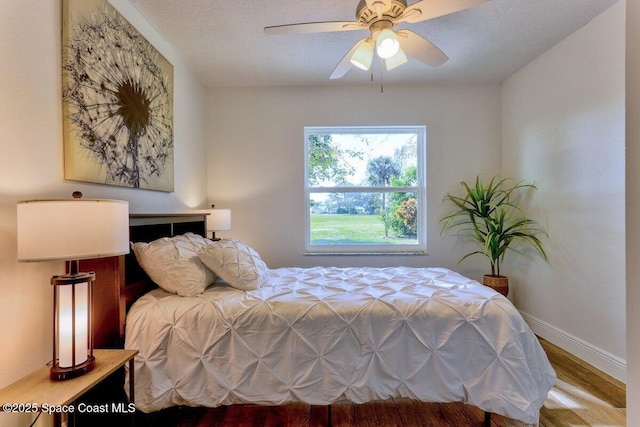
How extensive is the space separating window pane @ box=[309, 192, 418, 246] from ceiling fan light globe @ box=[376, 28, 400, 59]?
185cm

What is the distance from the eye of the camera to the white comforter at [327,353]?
1.45 metres

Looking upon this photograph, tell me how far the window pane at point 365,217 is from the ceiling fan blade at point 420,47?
161 cm

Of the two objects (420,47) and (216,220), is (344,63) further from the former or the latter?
(216,220)

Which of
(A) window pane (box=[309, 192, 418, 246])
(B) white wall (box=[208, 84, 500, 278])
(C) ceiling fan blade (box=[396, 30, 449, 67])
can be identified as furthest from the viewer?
(A) window pane (box=[309, 192, 418, 246])

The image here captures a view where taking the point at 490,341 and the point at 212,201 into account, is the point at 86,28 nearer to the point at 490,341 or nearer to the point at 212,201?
the point at 212,201

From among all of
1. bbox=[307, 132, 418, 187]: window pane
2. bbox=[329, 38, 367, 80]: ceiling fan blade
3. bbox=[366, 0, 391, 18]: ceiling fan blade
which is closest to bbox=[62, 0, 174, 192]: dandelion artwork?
bbox=[329, 38, 367, 80]: ceiling fan blade

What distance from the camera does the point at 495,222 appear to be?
2.77 meters

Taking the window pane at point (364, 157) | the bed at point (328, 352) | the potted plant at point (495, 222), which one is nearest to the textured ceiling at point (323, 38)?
the window pane at point (364, 157)

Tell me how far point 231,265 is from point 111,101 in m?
1.21

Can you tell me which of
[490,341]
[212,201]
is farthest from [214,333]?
[212,201]

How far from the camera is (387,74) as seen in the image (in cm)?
293

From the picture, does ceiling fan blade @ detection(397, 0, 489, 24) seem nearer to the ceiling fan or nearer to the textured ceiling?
the ceiling fan

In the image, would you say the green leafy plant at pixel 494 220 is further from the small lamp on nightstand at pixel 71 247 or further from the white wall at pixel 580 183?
the small lamp on nightstand at pixel 71 247

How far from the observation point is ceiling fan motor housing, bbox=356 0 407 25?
1.49 m
